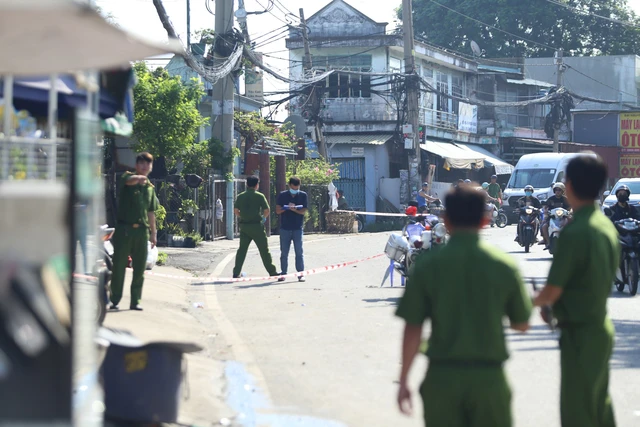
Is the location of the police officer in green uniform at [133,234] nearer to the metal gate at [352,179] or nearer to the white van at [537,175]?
the white van at [537,175]

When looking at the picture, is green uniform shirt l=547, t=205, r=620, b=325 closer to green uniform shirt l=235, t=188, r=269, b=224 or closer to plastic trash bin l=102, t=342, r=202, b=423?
plastic trash bin l=102, t=342, r=202, b=423

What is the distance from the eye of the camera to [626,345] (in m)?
9.91

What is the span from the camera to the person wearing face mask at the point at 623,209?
1498cm

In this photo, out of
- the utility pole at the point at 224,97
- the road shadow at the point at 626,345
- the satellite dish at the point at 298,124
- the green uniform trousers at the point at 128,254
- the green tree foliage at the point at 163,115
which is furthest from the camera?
the satellite dish at the point at 298,124

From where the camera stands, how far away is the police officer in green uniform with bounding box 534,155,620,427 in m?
4.92

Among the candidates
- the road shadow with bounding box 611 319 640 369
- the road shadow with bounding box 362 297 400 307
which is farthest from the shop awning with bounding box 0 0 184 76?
the road shadow with bounding box 362 297 400 307

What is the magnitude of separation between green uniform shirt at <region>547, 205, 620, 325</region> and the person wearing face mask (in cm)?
1029

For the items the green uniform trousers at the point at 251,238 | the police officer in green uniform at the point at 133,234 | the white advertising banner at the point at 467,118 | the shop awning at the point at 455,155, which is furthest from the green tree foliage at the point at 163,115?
the white advertising banner at the point at 467,118

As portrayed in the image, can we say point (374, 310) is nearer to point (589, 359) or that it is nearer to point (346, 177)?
point (589, 359)

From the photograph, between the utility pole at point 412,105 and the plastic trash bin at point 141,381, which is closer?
the plastic trash bin at point 141,381

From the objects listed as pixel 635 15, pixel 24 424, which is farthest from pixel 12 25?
pixel 635 15

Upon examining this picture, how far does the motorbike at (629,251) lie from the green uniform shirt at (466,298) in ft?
34.6

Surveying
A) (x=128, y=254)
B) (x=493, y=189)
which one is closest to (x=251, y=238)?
(x=128, y=254)

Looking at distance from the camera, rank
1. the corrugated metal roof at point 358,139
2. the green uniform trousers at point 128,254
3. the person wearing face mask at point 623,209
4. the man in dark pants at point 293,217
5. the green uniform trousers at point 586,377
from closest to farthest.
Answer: the green uniform trousers at point 586,377 → the green uniform trousers at point 128,254 → the person wearing face mask at point 623,209 → the man in dark pants at point 293,217 → the corrugated metal roof at point 358,139
